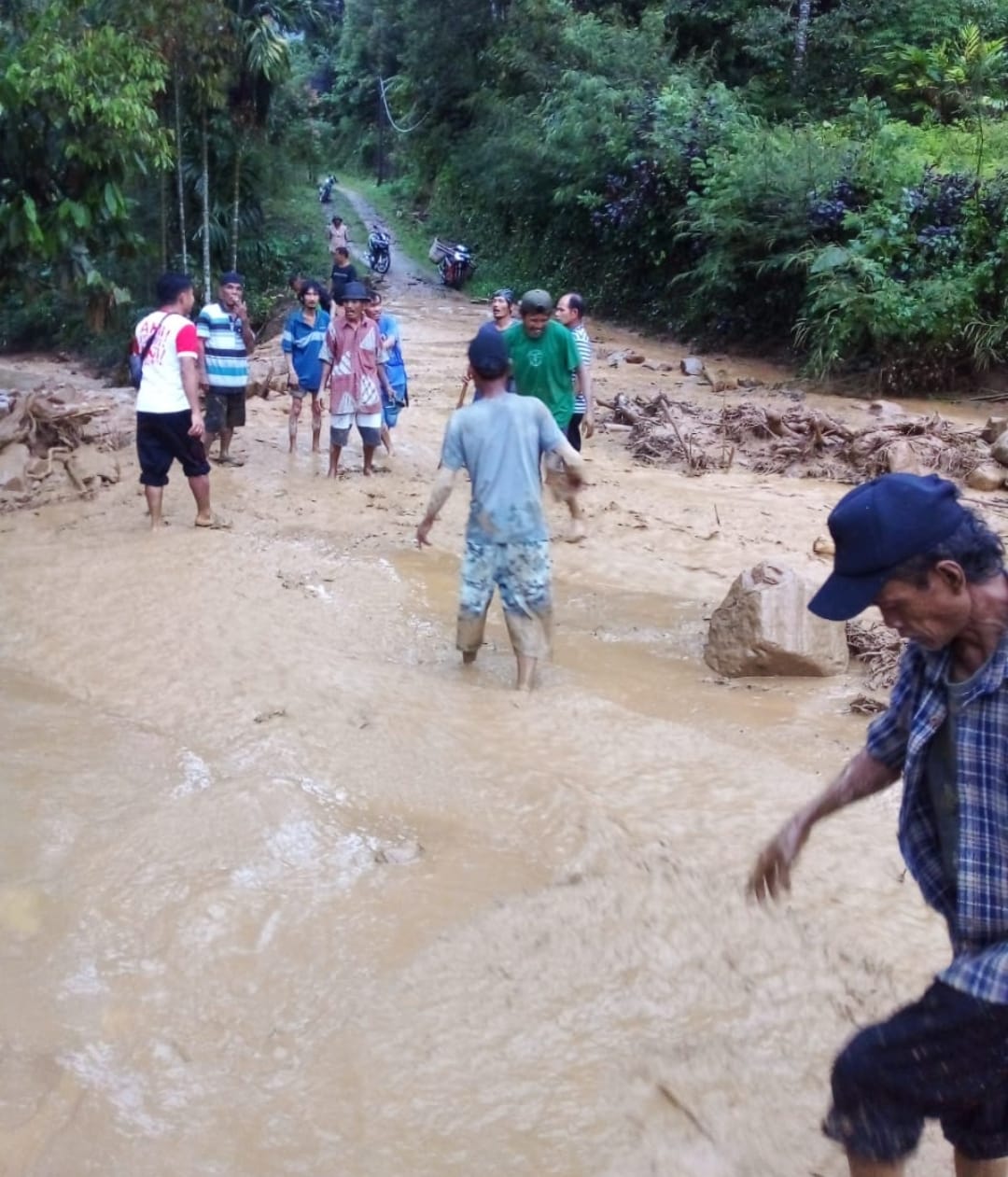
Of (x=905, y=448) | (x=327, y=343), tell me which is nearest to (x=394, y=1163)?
(x=327, y=343)

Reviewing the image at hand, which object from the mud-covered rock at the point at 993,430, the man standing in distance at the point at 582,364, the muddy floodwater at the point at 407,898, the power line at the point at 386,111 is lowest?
the muddy floodwater at the point at 407,898

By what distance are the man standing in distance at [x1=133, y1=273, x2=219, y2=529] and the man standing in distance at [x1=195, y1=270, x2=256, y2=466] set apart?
1.33 metres

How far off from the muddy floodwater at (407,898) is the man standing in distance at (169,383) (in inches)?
34.8

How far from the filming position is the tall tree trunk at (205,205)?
21344 millimetres

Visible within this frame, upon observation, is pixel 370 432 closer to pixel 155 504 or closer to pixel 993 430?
pixel 155 504

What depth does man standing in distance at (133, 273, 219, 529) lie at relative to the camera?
7.32 metres

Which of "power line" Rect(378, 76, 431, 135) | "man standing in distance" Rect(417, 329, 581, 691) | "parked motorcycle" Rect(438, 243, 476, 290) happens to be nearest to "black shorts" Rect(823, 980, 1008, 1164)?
"man standing in distance" Rect(417, 329, 581, 691)

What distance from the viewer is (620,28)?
2198 cm

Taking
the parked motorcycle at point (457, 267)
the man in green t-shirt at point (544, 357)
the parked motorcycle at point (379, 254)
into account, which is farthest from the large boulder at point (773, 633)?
the parked motorcycle at point (379, 254)

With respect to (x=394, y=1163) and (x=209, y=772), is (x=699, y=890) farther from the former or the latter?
(x=209, y=772)

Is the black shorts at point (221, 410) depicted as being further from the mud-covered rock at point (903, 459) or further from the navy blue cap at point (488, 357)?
the mud-covered rock at point (903, 459)

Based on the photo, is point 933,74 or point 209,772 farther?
point 933,74

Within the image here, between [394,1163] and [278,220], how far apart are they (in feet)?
92.7

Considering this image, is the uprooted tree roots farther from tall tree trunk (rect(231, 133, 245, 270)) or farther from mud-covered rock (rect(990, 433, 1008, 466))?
tall tree trunk (rect(231, 133, 245, 270))
